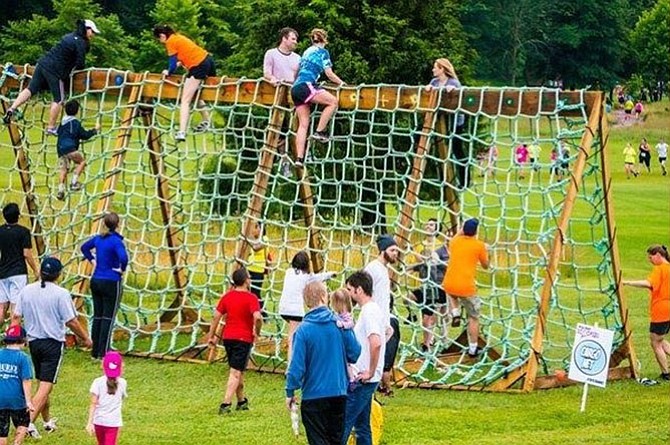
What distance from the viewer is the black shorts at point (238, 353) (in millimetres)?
15164

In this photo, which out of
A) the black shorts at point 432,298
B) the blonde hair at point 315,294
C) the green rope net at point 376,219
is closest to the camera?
the blonde hair at point 315,294

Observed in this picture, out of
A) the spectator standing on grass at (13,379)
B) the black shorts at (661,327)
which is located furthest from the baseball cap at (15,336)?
the black shorts at (661,327)

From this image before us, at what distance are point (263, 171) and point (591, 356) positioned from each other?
5.08m

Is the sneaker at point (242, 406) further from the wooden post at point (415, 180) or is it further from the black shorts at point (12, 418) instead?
the wooden post at point (415, 180)

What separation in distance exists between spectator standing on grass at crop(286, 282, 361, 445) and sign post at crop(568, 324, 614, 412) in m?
4.44

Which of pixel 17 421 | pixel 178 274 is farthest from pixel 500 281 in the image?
pixel 17 421

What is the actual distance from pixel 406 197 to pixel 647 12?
88.6m

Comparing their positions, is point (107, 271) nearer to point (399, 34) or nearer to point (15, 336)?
point (15, 336)

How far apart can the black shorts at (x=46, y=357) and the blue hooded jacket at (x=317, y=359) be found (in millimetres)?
3329

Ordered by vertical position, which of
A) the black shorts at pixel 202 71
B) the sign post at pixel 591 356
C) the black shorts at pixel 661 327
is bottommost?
the sign post at pixel 591 356

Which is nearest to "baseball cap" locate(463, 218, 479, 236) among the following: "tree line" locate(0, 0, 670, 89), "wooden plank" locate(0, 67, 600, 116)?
"wooden plank" locate(0, 67, 600, 116)

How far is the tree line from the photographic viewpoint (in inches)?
1489

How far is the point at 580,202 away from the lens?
42906 mm

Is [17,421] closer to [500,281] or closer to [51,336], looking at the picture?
[51,336]
